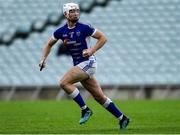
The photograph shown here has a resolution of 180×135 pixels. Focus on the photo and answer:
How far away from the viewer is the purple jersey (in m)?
11.6

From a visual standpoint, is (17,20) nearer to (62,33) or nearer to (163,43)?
(163,43)

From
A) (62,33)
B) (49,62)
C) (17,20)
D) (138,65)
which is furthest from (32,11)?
(62,33)

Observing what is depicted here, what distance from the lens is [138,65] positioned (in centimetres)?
2731

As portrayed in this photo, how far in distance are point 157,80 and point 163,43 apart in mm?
1774

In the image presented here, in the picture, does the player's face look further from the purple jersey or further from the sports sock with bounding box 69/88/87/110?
the sports sock with bounding box 69/88/87/110

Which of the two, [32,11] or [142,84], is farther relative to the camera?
[32,11]

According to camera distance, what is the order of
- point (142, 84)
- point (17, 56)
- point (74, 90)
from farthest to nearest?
1. point (17, 56)
2. point (142, 84)
3. point (74, 90)

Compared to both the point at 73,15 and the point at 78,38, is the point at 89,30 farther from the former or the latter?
the point at 73,15

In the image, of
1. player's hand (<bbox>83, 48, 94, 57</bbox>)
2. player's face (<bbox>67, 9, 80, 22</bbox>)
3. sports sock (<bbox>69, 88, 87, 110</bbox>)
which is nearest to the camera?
player's hand (<bbox>83, 48, 94, 57</bbox>)

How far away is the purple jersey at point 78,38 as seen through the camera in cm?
1162

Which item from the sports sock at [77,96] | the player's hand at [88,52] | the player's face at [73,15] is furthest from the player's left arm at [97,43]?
the sports sock at [77,96]

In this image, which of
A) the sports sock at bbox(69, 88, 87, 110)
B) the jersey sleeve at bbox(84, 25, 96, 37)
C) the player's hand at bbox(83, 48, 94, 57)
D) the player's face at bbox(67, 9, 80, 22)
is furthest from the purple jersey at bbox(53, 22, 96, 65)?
the sports sock at bbox(69, 88, 87, 110)

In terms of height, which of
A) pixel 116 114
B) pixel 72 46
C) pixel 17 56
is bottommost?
pixel 17 56

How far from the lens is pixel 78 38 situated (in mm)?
11625
